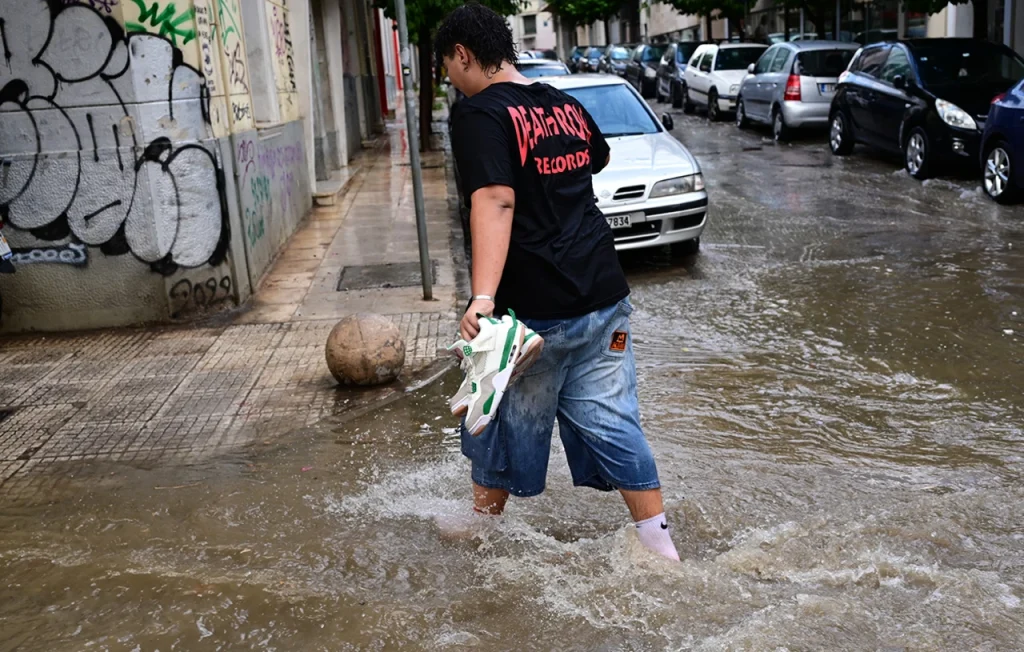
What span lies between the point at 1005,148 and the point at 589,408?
9.08 m

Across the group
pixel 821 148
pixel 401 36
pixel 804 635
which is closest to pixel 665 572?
pixel 804 635

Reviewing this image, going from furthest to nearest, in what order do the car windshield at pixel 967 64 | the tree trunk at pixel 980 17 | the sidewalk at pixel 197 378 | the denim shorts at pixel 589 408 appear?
the tree trunk at pixel 980 17 < the car windshield at pixel 967 64 < the sidewalk at pixel 197 378 < the denim shorts at pixel 589 408

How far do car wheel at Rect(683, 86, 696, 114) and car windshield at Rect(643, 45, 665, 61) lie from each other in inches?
299

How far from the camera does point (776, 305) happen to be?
24.6 ft

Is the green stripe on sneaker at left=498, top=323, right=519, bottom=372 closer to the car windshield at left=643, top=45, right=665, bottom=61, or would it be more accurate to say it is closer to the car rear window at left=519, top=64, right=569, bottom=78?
the car rear window at left=519, top=64, right=569, bottom=78

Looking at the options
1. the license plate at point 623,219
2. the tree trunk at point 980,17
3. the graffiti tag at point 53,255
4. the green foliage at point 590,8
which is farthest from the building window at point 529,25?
the graffiti tag at point 53,255

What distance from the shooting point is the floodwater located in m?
3.40

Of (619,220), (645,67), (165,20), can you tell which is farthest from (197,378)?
(645,67)

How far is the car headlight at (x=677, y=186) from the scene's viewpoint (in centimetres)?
888

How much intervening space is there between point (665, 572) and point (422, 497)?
1294 mm

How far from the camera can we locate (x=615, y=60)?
129ft

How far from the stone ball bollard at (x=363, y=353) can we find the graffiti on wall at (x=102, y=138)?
82.2 inches

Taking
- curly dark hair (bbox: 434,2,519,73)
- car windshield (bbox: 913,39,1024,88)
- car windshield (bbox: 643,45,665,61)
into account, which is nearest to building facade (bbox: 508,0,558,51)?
car windshield (bbox: 643,45,665,61)

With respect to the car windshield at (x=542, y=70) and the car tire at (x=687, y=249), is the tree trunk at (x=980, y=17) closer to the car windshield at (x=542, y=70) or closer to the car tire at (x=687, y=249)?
the car windshield at (x=542, y=70)
